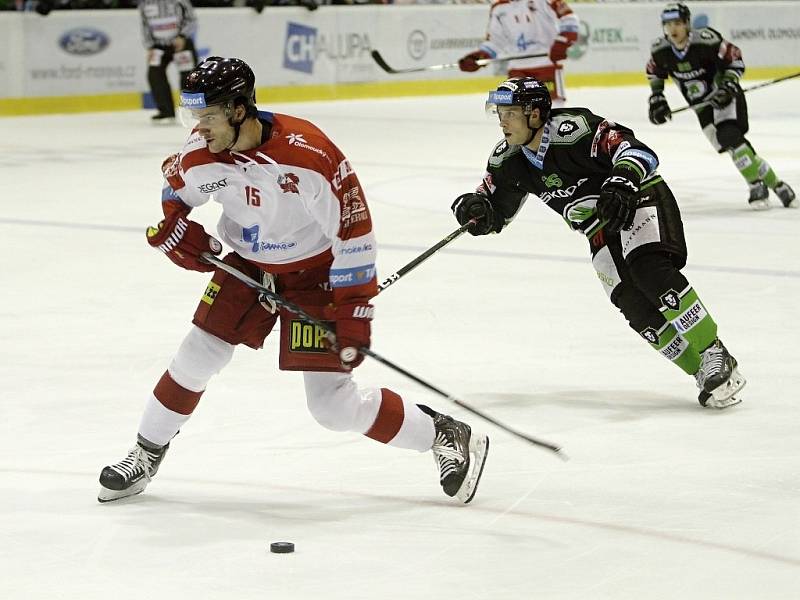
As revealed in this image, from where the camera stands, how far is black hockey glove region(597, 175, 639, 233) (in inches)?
156

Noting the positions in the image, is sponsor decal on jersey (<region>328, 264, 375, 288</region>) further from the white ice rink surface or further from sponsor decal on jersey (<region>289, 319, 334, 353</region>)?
the white ice rink surface

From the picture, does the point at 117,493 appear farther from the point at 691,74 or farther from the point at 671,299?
the point at 691,74

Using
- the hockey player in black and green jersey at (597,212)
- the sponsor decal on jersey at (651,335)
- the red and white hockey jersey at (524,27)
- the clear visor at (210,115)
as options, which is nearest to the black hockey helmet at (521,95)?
the hockey player in black and green jersey at (597,212)

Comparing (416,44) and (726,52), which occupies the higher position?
(726,52)

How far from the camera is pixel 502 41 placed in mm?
10453

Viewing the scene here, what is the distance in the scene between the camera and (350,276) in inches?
125

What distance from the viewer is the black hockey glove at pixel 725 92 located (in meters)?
7.96

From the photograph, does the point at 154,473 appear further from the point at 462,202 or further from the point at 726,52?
the point at 726,52

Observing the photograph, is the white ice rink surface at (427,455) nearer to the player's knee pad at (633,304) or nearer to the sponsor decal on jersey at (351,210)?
the player's knee pad at (633,304)

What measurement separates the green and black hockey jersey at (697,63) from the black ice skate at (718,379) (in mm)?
4021

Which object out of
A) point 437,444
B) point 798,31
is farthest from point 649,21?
point 437,444

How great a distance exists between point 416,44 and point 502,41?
18.2 feet

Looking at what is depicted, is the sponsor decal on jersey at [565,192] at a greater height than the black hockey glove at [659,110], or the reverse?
the sponsor decal on jersey at [565,192]

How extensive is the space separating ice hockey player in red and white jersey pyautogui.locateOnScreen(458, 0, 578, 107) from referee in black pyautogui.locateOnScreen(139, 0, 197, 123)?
358 centimetres
